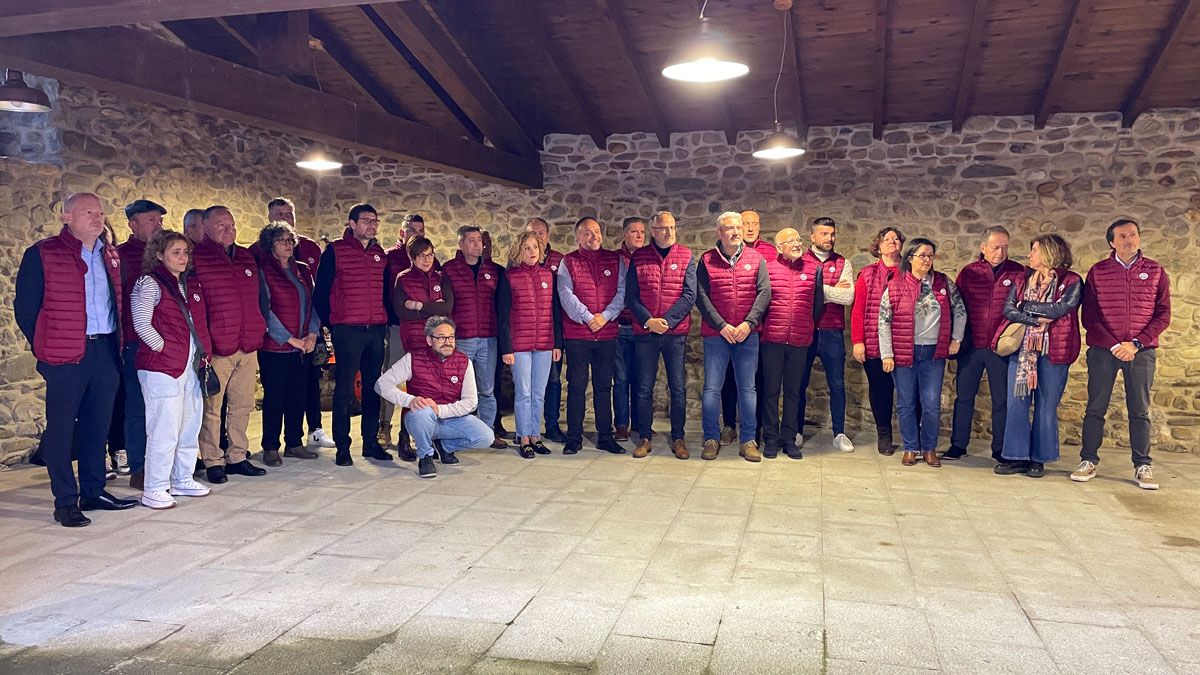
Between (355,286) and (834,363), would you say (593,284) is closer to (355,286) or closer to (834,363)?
(355,286)

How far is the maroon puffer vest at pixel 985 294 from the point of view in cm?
553

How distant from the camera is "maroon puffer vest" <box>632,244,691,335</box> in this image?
18.9 feet

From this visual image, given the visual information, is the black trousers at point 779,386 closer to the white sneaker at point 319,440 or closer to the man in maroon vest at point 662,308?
the man in maroon vest at point 662,308

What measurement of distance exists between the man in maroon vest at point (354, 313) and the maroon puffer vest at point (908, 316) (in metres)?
3.51

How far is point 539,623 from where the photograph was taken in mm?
3016

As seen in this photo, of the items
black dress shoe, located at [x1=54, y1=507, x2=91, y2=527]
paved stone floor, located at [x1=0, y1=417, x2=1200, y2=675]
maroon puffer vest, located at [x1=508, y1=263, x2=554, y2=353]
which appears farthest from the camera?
maroon puffer vest, located at [x1=508, y1=263, x2=554, y2=353]

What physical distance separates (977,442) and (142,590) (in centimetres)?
580

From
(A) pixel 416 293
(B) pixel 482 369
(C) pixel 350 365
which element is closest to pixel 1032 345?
(B) pixel 482 369

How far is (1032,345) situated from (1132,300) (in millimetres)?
611

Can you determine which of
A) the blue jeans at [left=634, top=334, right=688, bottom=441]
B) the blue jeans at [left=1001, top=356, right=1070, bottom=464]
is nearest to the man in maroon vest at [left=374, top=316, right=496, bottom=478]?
the blue jeans at [left=634, top=334, right=688, bottom=441]

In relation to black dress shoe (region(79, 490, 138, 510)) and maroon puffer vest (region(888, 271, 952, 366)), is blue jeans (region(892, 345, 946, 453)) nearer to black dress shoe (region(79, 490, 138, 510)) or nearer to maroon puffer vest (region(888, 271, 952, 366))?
maroon puffer vest (region(888, 271, 952, 366))

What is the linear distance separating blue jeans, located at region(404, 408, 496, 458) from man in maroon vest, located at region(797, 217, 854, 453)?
2.40 m

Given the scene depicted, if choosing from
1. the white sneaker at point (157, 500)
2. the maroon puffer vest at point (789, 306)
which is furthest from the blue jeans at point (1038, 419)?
the white sneaker at point (157, 500)

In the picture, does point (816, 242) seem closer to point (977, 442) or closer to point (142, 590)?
point (977, 442)
